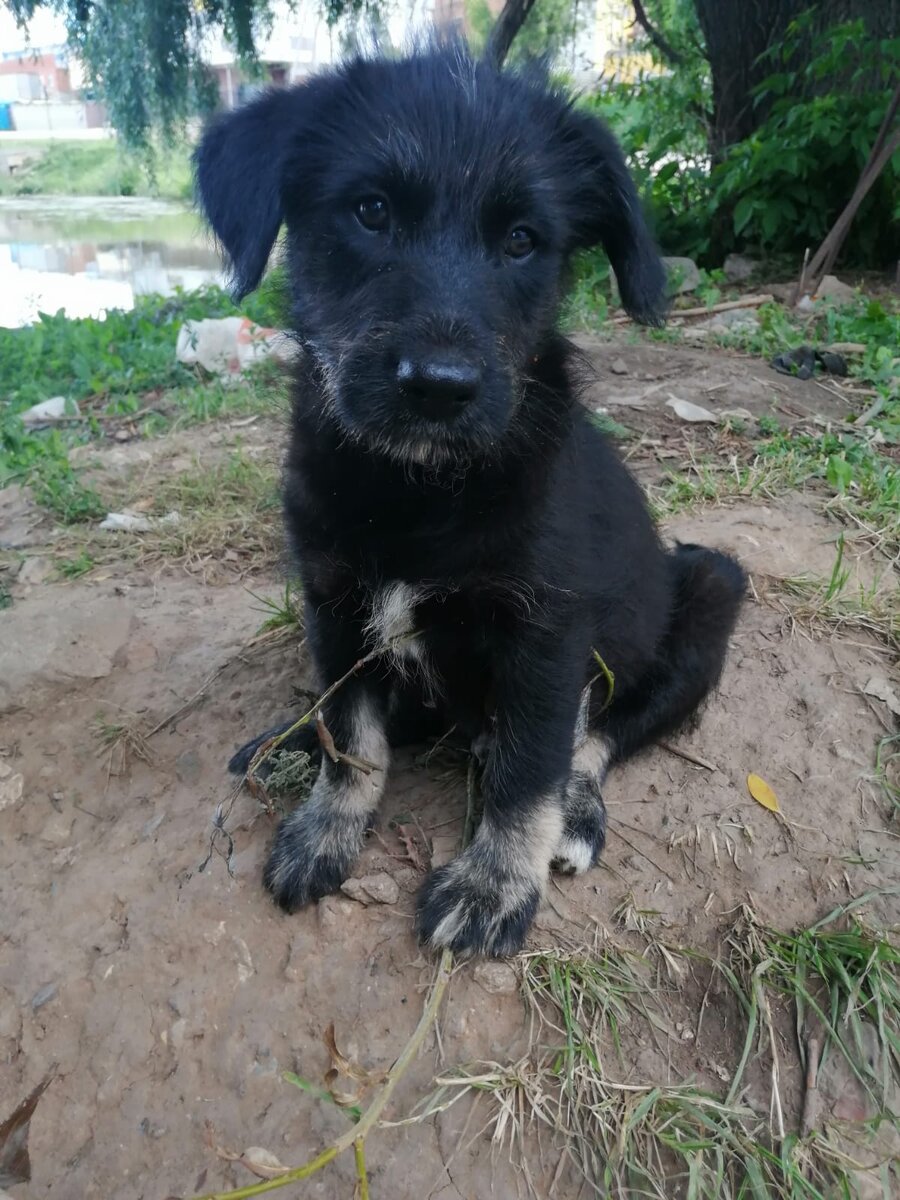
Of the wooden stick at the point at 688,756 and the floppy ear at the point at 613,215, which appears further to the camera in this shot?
the wooden stick at the point at 688,756

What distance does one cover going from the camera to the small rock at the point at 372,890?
2400 millimetres

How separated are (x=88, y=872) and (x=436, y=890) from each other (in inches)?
39.4

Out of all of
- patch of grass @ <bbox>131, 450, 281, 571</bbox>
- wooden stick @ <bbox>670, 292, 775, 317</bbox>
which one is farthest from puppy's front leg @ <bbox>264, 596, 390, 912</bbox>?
wooden stick @ <bbox>670, 292, 775, 317</bbox>

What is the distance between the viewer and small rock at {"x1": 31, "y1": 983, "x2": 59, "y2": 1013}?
92.0 inches

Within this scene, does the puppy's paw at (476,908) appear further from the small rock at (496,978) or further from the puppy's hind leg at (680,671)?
the puppy's hind leg at (680,671)

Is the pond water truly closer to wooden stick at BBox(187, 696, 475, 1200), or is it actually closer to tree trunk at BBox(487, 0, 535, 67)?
tree trunk at BBox(487, 0, 535, 67)

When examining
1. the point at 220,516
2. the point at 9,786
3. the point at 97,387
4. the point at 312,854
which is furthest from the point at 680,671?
the point at 97,387

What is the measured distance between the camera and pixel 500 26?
22.3 ft

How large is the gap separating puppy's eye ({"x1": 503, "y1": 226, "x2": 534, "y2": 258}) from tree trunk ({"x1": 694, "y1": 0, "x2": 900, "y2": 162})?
22.0 ft

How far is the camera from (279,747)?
110 inches

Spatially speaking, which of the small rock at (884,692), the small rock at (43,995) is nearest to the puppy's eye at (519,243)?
the small rock at (884,692)

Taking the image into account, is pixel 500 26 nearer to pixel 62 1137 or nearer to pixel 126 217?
pixel 62 1137

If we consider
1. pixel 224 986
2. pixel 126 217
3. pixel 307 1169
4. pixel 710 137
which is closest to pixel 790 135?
pixel 710 137

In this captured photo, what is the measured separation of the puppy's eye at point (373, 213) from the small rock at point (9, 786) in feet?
6.44
